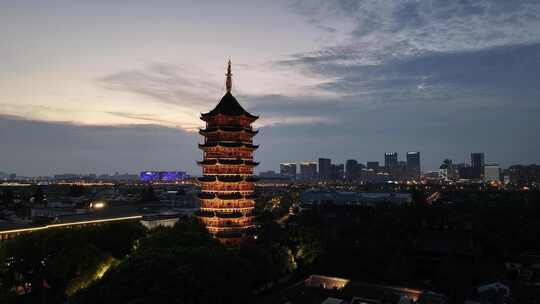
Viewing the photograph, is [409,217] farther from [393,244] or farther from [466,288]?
[466,288]

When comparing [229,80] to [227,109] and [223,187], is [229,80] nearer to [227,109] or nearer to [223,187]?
[227,109]

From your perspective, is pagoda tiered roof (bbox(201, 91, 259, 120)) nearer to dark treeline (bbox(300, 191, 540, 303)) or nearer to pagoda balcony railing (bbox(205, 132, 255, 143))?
pagoda balcony railing (bbox(205, 132, 255, 143))

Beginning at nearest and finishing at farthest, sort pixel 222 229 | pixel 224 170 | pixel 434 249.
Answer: pixel 434 249, pixel 222 229, pixel 224 170

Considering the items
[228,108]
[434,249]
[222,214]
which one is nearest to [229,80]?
[228,108]

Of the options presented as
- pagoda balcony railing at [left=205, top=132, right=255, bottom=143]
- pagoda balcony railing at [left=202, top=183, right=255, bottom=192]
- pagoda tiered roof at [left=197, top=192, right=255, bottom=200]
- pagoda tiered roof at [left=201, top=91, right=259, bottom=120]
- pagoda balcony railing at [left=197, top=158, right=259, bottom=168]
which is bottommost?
pagoda tiered roof at [left=197, top=192, right=255, bottom=200]

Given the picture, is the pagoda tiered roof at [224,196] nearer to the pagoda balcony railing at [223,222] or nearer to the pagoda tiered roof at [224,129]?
the pagoda balcony railing at [223,222]

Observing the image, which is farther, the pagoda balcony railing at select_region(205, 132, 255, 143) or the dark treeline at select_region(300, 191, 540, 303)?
the pagoda balcony railing at select_region(205, 132, 255, 143)

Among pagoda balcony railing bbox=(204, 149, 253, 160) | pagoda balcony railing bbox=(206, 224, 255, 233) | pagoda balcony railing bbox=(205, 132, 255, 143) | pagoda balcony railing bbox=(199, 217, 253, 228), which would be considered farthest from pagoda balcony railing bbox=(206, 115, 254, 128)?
pagoda balcony railing bbox=(206, 224, 255, 233)

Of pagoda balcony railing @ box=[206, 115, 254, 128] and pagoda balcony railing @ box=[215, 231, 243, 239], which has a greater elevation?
pagoda balcony railing @ box=[206, 115, 254, 128]

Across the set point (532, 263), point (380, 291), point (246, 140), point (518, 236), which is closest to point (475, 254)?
point (532, 263)
